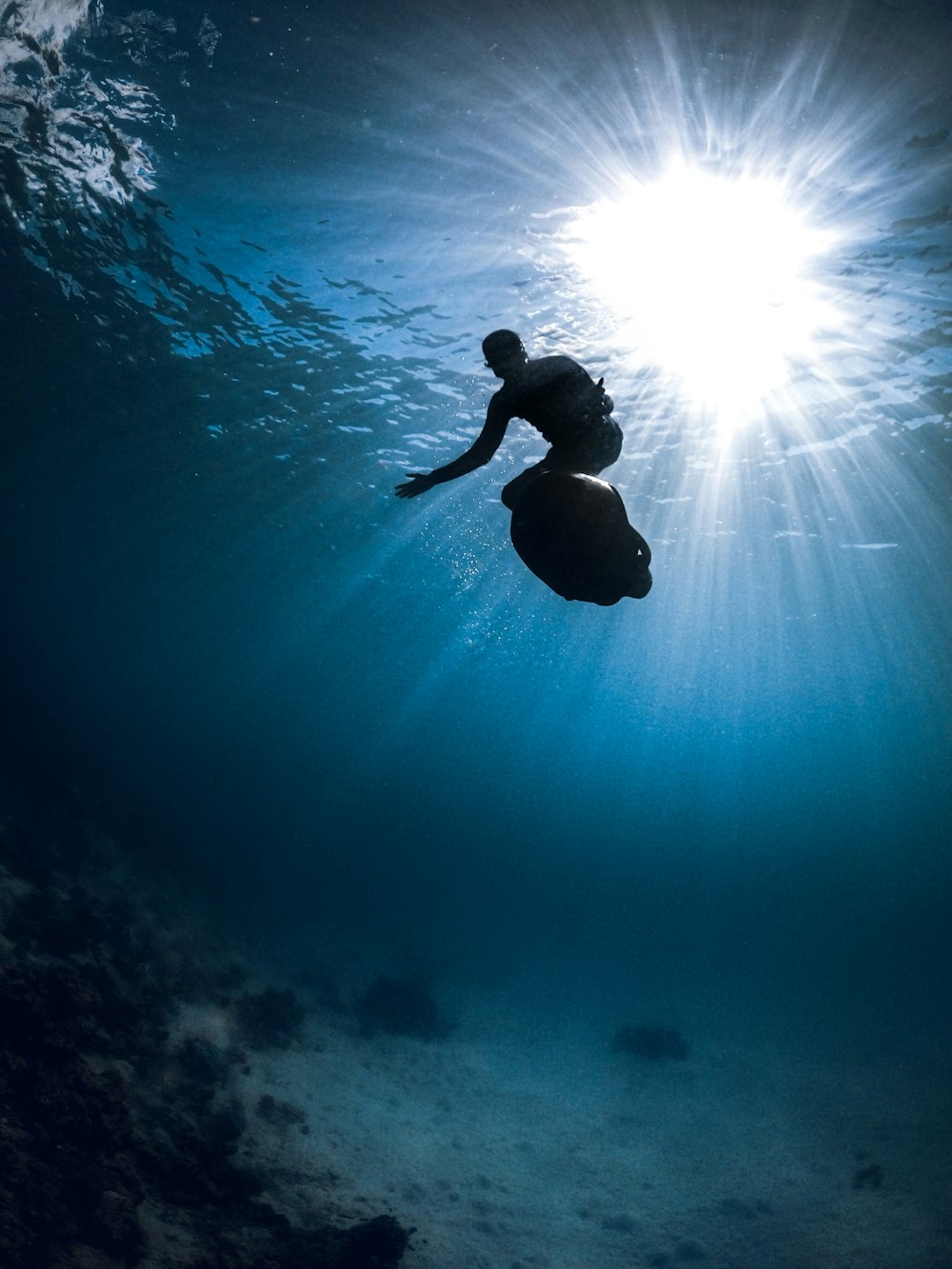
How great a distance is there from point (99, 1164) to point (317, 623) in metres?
39.9

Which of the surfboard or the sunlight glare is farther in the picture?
the sunlight glare

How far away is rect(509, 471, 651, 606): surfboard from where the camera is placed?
3.21 meters

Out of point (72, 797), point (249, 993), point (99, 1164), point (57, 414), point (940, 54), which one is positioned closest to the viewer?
point (940, 54)

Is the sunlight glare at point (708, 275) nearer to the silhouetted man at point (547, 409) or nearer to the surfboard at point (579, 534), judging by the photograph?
the silhouetted man at point (547, 409)

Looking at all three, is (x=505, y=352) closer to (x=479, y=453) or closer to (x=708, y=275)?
(x=479, y=453)

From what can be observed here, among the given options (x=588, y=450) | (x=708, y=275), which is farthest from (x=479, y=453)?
(x=708, y=275)

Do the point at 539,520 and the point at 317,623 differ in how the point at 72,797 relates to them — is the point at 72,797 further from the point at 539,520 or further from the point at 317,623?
the point at 539,520

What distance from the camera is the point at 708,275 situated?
1045 cm

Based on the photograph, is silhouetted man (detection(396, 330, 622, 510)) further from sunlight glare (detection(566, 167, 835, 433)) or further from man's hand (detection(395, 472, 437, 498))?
sunlight glare (detection(566, 167, 835, 433))

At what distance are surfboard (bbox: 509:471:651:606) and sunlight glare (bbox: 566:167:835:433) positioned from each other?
858 centimetres

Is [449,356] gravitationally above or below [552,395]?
above

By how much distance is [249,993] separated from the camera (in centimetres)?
1747

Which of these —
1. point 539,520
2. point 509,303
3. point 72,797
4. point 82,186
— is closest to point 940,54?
point 509,303

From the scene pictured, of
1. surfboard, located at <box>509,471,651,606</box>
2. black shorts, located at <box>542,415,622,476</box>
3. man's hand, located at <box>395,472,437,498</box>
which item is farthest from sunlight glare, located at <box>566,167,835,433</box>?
surfboard, located at <box>509,471,651,606</box>
